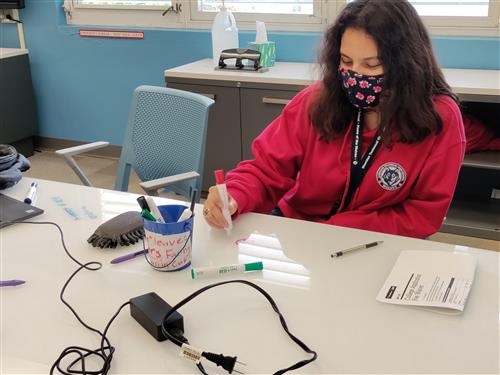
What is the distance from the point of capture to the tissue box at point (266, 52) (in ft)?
9.65

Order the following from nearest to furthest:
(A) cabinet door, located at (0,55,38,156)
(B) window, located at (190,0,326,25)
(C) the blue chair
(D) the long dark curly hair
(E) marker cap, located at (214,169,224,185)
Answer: (E) marker cap, located at (214,169,224,185), (D) the long dark curly hair, (C) the blue chair, (B) window, located at (190,0,326,25), (A) cabinet door, located at (0,55,38,156)

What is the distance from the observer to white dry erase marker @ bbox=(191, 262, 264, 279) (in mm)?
1112

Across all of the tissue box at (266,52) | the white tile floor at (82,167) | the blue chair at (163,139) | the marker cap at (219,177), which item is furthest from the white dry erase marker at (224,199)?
the white tile floor at (82,167)

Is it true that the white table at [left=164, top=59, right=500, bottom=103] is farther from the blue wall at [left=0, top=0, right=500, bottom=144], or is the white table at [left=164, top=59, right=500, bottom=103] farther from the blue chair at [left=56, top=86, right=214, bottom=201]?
the blue chair at [left=56, top=86, right=214, bottom=201]

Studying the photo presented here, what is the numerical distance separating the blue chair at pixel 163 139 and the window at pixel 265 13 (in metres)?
0.95

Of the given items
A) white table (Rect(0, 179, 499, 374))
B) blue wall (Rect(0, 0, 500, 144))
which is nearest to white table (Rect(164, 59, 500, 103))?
blue wall (Rect(0, 0, 500, 144))

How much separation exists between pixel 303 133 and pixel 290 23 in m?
1.85

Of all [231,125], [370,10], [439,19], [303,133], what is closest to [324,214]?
[303,133]

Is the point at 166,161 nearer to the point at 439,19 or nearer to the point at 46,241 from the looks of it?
the point at 46,241

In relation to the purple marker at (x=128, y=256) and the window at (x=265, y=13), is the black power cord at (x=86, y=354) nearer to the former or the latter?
the purple marker at (x=128, y=256)

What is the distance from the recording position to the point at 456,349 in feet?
2.97

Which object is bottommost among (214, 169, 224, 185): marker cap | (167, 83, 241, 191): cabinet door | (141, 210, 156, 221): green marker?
(167, 83, 241, 191): cabinet door

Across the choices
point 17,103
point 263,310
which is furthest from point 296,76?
point 17,103

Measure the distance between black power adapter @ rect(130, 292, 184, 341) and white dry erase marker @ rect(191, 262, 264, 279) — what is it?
0.11 m
